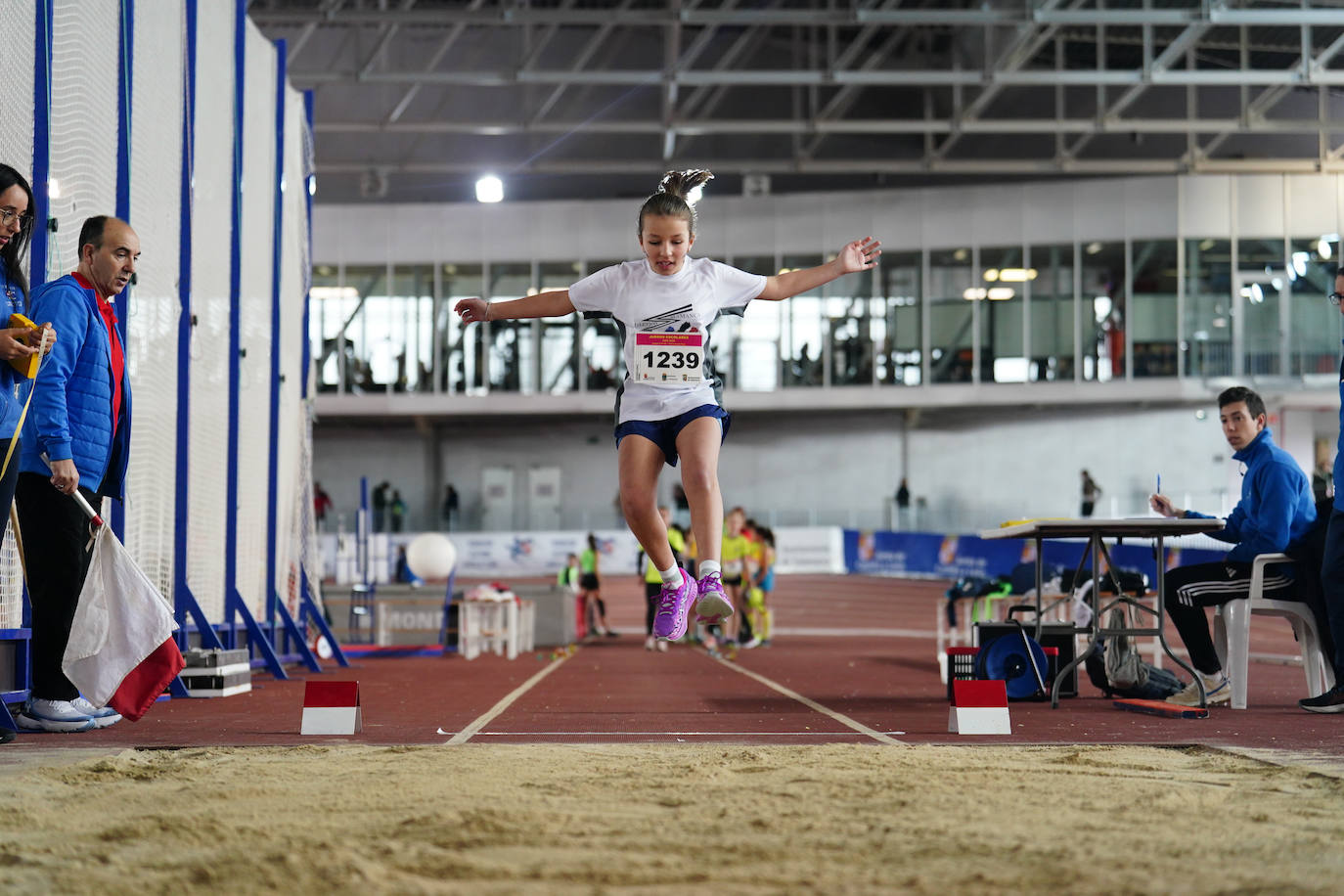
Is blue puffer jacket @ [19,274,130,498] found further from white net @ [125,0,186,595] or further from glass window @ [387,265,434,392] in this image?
glass window @ [387,265,434,392]

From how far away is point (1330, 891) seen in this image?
2297mm

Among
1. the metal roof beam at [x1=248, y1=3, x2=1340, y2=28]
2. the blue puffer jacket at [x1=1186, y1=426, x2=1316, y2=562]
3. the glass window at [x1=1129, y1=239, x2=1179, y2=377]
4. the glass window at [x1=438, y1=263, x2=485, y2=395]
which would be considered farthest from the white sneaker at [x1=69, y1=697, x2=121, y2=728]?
the glass window at [x1=1129, y1=239, x2=1179, y2=377]

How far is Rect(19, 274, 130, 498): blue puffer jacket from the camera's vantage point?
519 centimetres

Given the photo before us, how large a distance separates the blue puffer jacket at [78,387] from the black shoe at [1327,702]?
5636 millimetres

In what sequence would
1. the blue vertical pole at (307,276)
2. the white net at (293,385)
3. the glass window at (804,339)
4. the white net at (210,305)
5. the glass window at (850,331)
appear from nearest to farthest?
the white net at (210,305) < the white net at (293,385) < the blue vertical pole at (307,276) < the glass window at (850,331) < the glass window at (804,339)

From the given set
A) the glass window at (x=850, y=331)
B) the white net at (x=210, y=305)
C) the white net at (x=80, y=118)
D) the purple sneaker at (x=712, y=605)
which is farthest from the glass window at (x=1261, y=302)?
the purple sneaker at (x=712, y=605)

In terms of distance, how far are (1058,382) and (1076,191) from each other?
187 inches

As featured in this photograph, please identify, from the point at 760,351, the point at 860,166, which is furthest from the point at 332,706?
the point at 760,351

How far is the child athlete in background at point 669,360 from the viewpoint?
499 centimetres

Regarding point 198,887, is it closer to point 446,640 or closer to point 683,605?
point 683,605

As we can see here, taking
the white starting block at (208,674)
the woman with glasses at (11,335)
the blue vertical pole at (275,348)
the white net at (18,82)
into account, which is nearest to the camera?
the woman with glasses at (11,335)

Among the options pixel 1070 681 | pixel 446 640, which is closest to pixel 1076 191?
pixel 446 640

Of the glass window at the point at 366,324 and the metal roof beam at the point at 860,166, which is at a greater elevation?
the metal roof beam at the point at 860,166

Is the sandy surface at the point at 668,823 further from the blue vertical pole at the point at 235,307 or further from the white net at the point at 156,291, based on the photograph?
the blue vertical pole at the point at 235,307
